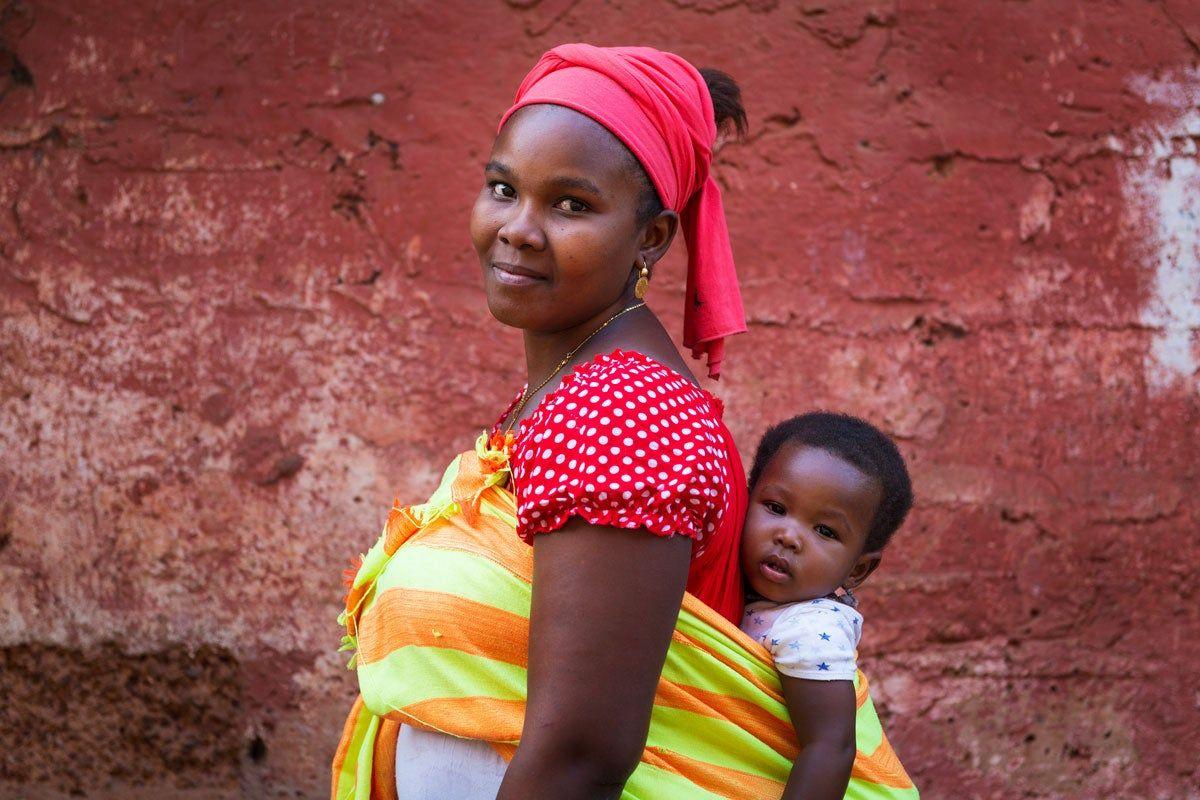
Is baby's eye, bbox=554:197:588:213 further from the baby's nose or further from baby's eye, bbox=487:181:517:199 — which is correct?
the baby's nose

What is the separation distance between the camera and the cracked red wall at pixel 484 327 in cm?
362

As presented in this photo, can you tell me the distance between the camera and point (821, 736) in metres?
1.73

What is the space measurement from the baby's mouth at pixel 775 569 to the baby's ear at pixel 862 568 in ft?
0.64

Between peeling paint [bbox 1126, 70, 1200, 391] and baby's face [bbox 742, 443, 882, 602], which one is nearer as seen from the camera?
baby's face [bbox 742, 443, 882, 602]

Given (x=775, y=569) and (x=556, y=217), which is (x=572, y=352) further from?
(x=775, y=569)

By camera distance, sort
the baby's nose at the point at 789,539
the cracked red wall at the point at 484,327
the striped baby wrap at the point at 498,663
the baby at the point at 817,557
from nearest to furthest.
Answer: the striped baby wrap at the point at 498,663
the baby at the point at 817,557
the baby's nose at the point at 789,539
the cracked red wall at the point at 484,327

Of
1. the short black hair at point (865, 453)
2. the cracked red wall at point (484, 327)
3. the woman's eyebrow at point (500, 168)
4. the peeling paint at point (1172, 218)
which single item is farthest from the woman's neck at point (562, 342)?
the peeling paint at point (1172, 218)

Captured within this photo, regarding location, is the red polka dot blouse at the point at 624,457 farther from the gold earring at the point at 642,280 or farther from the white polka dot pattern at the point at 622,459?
the gold earring at the point at 642,280

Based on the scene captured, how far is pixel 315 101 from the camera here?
11.9 ft

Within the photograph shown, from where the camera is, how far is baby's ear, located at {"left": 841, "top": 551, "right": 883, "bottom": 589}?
2021 millimetres

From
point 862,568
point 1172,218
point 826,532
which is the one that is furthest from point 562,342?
point 1172,218

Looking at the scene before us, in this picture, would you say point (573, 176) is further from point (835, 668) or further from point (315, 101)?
point (315, 101)

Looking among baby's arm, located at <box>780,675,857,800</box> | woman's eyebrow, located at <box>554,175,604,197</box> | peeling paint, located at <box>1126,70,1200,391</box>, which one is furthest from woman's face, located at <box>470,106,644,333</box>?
peeling paint, located at <box>1126,70,1200,391</box>

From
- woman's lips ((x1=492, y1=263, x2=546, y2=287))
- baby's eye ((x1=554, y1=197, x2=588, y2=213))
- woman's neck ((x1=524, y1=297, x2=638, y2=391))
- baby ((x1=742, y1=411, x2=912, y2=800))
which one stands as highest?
baby's eye ((x1=554, y1=197, x2=588, y2=213))
